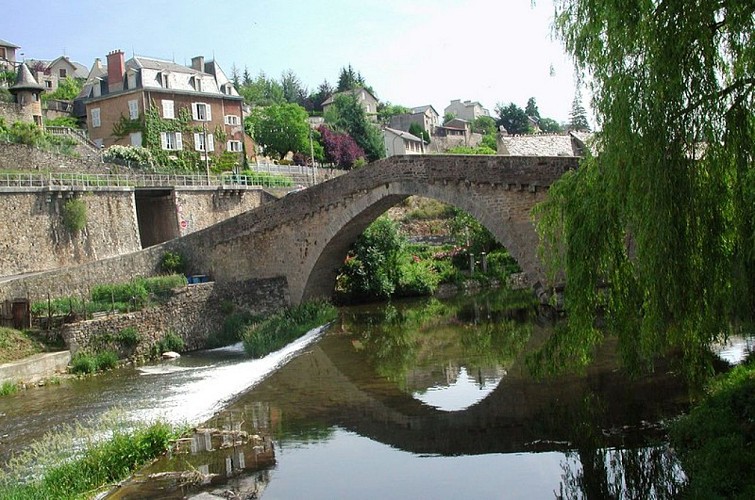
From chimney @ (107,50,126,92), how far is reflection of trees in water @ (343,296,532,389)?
70.9ft

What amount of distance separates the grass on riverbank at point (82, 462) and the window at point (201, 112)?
31.1 m

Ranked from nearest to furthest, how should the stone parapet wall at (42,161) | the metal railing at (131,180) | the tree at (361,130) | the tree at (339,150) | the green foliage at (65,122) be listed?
the metal railing at (131,180)
the stone parapet wall at (42,161)
the green foliage at (65,122)
the tree at (339,150)
the tree at (361,130)

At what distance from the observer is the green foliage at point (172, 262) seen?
24.8 metres

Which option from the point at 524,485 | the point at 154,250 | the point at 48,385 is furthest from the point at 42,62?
the point at 524,485

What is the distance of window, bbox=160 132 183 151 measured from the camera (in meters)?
38.7

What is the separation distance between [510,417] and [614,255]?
340cm

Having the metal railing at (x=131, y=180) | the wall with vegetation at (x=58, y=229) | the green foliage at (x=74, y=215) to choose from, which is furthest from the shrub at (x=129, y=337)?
the metal railing at (x=131, y=180)

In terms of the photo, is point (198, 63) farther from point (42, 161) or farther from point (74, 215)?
point (74, 215)

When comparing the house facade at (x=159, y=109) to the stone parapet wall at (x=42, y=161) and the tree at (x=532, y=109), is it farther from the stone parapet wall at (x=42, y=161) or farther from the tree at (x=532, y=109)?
the tree at (x=532, y=109)

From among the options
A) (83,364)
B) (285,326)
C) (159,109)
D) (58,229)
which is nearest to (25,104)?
(159,109)

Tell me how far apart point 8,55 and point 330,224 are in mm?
53769

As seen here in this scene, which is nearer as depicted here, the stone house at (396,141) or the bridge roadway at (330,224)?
the bridge roadway at (330,224)

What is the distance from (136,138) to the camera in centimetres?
3847

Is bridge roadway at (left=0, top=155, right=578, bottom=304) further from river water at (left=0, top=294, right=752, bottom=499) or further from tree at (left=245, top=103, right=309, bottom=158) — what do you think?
tree at (left=245, top=103, right=309, bottom=158)
